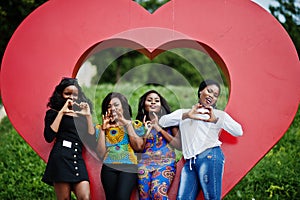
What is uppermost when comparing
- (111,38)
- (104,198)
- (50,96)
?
(111,38)

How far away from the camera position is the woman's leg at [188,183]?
15.2ft

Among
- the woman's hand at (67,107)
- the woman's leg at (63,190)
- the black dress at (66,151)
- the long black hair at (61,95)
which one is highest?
the long black hair at (61,95)

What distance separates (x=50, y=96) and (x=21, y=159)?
8.24 ft

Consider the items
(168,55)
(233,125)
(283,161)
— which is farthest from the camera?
(168,55)

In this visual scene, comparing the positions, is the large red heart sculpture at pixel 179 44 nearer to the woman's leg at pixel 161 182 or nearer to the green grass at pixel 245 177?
the woman's leg at pixel 161 182

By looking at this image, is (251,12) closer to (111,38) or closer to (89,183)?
(111,38)

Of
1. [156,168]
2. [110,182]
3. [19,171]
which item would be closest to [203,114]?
[156,168]

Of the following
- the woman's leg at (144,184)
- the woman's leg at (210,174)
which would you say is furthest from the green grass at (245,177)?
the woman's leg at (144,184)

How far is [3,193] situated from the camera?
6.34m

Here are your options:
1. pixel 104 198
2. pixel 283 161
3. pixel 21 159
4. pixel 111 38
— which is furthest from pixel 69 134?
pixel 283 161

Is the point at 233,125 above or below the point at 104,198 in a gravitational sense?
above

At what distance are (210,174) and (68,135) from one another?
4.43ft

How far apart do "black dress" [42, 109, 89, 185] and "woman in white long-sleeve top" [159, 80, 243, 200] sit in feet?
3.06

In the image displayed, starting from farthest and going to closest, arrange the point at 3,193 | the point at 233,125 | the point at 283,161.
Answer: the point at 283,161 → the point at 3,193 → the point at 233,125
